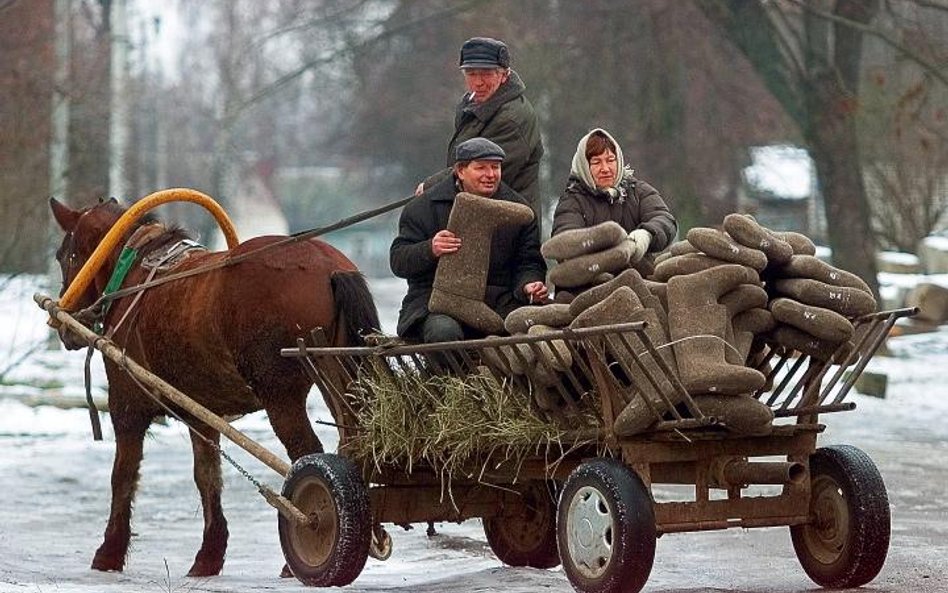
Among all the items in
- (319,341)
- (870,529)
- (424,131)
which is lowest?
(870,529)

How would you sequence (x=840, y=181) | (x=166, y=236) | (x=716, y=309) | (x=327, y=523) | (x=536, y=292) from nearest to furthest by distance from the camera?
(x=716, y=309) < (x=536, y=292) < (x=327, y=523) < (x=166, y=236) < (x=840, y=181)

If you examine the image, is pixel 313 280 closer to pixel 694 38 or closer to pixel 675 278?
pixel 675 278

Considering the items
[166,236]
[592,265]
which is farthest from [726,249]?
[166,236]

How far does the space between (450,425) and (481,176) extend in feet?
3.46

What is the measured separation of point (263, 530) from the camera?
36.9ft

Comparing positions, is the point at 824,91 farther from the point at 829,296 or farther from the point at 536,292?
the point at 829,296

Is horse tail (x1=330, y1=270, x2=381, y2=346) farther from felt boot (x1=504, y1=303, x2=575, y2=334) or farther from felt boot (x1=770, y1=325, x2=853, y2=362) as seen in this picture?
felt boot (x1=770, y1=325, x2=853, y2=362)

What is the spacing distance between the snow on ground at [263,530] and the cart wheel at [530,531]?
5.2 inches

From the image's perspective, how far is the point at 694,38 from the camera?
78.7 ft

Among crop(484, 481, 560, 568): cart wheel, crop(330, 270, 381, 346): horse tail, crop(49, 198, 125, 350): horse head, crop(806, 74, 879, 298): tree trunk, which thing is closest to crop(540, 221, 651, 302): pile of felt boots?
crop(484, 481, 560, 568): cart wheel

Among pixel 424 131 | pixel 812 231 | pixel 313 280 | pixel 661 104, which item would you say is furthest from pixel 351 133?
pixel 313 280

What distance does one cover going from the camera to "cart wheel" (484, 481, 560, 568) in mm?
8430

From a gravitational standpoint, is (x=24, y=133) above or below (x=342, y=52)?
below

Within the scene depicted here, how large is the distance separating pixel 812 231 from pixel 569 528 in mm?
35687
